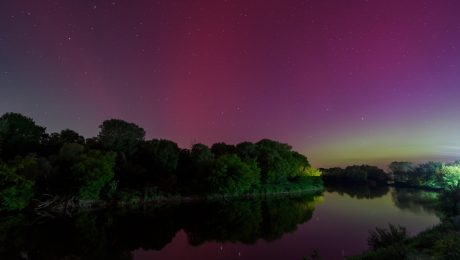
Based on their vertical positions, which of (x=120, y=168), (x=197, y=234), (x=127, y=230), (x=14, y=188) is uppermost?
(x=120, y=168)

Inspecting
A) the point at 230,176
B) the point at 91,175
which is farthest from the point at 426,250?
the point at 230,176

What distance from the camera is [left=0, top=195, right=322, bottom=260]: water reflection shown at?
22969 millimetres

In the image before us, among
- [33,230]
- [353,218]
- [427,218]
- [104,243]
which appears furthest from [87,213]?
[427,218]

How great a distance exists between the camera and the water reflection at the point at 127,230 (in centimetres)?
2297

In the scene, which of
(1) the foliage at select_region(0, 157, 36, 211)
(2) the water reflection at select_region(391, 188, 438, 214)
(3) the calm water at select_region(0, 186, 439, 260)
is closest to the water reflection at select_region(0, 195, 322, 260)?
(3) the calm water at select_region(0, 186, 439, 260)

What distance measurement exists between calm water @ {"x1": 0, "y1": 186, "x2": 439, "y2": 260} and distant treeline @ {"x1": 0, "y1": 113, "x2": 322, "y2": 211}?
27.4 feet

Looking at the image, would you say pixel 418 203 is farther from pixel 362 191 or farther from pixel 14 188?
pixel 14 188

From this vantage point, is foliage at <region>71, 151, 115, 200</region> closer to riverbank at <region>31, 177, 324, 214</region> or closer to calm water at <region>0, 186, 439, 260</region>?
riverbank at <region>31, 177, 324, 214</region>

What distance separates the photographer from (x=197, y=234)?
28.9 metres

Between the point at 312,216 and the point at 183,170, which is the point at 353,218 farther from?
the point at 183,170

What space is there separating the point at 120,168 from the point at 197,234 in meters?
38.3

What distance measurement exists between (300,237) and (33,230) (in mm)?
22021

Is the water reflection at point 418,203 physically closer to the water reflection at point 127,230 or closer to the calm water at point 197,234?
the calm water at point 197,234

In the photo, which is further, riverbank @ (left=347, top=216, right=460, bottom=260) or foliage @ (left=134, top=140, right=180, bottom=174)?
foliage @ (left=134, top=140, right=180, bottom=174)
